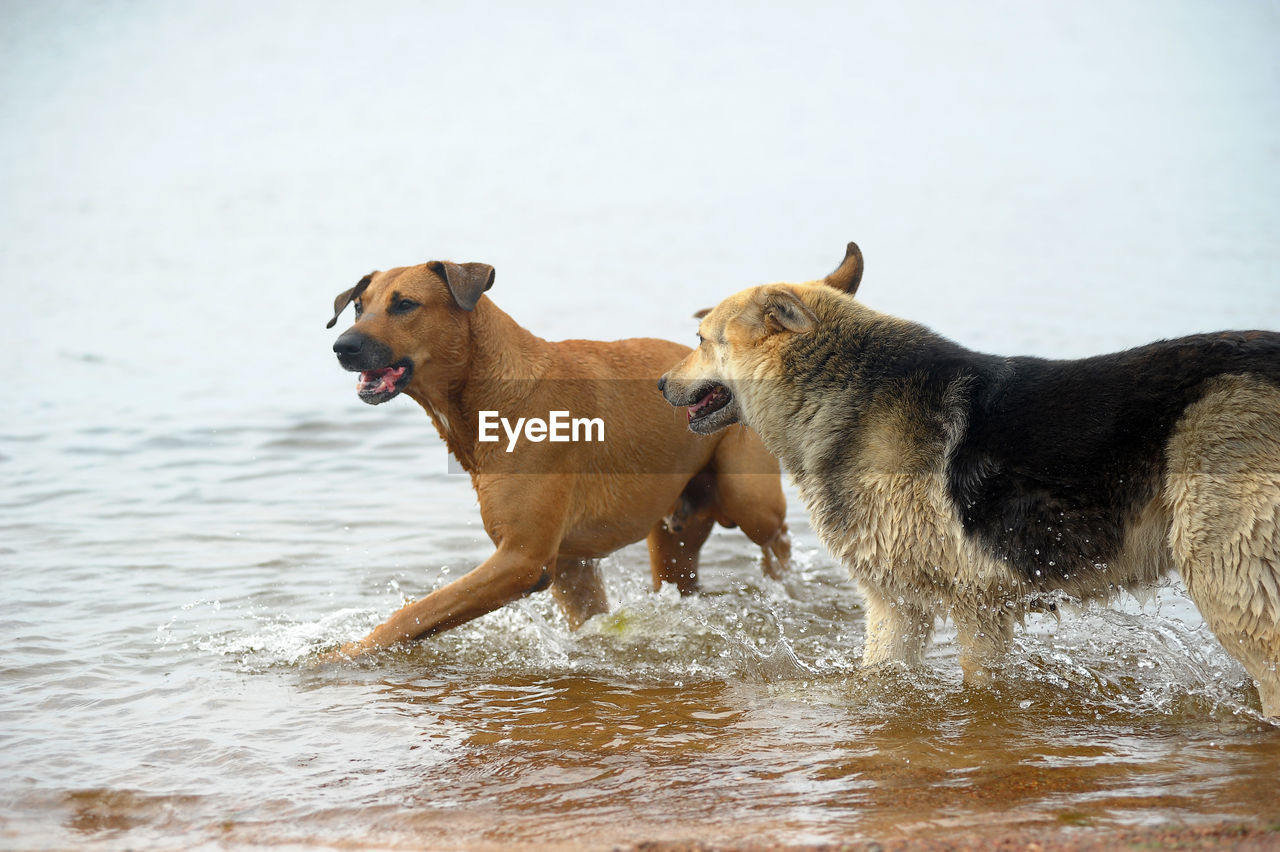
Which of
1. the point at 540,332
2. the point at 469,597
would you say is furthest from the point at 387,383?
the point at 540,332

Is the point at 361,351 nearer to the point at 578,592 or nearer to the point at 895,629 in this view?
the point at 578,592

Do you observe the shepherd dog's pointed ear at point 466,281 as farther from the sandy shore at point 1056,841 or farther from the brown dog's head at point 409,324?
the sandy shore at point 1056,841

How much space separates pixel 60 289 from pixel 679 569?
685 inches

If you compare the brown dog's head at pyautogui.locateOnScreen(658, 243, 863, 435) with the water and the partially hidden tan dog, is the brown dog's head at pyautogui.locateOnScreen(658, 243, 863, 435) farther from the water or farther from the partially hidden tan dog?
the water

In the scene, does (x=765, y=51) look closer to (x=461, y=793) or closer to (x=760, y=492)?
(x=760, y=492)

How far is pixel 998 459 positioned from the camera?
15.1 feet

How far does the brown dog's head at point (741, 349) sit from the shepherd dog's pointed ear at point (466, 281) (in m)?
1.02

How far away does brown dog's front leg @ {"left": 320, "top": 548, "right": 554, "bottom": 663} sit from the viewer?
19.1 feet

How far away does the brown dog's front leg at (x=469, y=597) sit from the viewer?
5836 mm

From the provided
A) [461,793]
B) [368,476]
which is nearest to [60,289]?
[368,476]

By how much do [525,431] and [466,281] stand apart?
783mm

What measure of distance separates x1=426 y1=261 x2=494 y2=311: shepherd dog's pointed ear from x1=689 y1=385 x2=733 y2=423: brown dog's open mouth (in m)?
1.20

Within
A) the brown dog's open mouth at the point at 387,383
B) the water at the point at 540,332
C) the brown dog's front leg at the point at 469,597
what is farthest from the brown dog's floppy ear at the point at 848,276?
the brown dog's open mouth at the point at 387,383

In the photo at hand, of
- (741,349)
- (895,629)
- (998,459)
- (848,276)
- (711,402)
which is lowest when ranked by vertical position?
(895,629)
